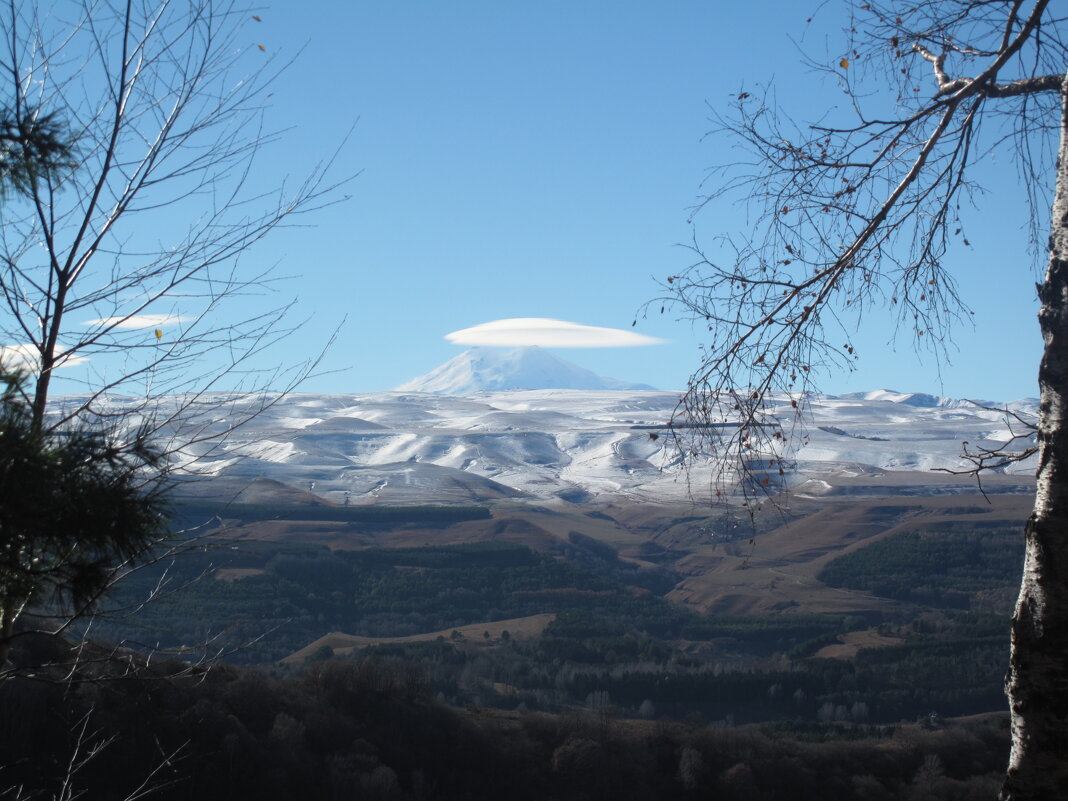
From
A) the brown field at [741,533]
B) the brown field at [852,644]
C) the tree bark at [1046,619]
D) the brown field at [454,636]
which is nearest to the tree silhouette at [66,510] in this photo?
the tree bark at [1046,619]

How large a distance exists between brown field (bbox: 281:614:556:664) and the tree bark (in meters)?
32.9

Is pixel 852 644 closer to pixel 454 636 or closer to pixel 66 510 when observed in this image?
pixel 454 636

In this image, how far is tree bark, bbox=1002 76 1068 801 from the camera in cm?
332

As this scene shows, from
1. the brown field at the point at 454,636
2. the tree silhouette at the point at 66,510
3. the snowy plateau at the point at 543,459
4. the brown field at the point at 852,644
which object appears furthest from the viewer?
the snowy plateau at the point at 543,459

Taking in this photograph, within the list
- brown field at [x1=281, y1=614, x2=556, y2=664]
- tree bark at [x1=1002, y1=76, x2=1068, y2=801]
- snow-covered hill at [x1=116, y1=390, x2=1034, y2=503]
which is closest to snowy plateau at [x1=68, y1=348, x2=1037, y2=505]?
snow-covered hill at [x1=116, y1=390, x2=1034, y2=503]

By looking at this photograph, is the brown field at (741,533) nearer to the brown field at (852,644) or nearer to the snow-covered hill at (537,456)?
the snow-covered hill at (537,456)

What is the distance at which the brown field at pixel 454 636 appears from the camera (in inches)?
1492

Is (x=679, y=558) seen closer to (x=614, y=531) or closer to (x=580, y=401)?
(x=614, y=531)

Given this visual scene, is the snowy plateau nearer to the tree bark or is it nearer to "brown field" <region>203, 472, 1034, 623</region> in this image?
"brown field" <region>203, 472, 1034, 623</region>

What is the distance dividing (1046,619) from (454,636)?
40.7 meters

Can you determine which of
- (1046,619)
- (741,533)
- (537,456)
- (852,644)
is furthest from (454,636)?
(537,456)

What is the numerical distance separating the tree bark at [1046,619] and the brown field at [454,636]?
32887 millimetres

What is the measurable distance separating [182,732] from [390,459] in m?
70.3

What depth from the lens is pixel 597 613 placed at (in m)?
50.8
